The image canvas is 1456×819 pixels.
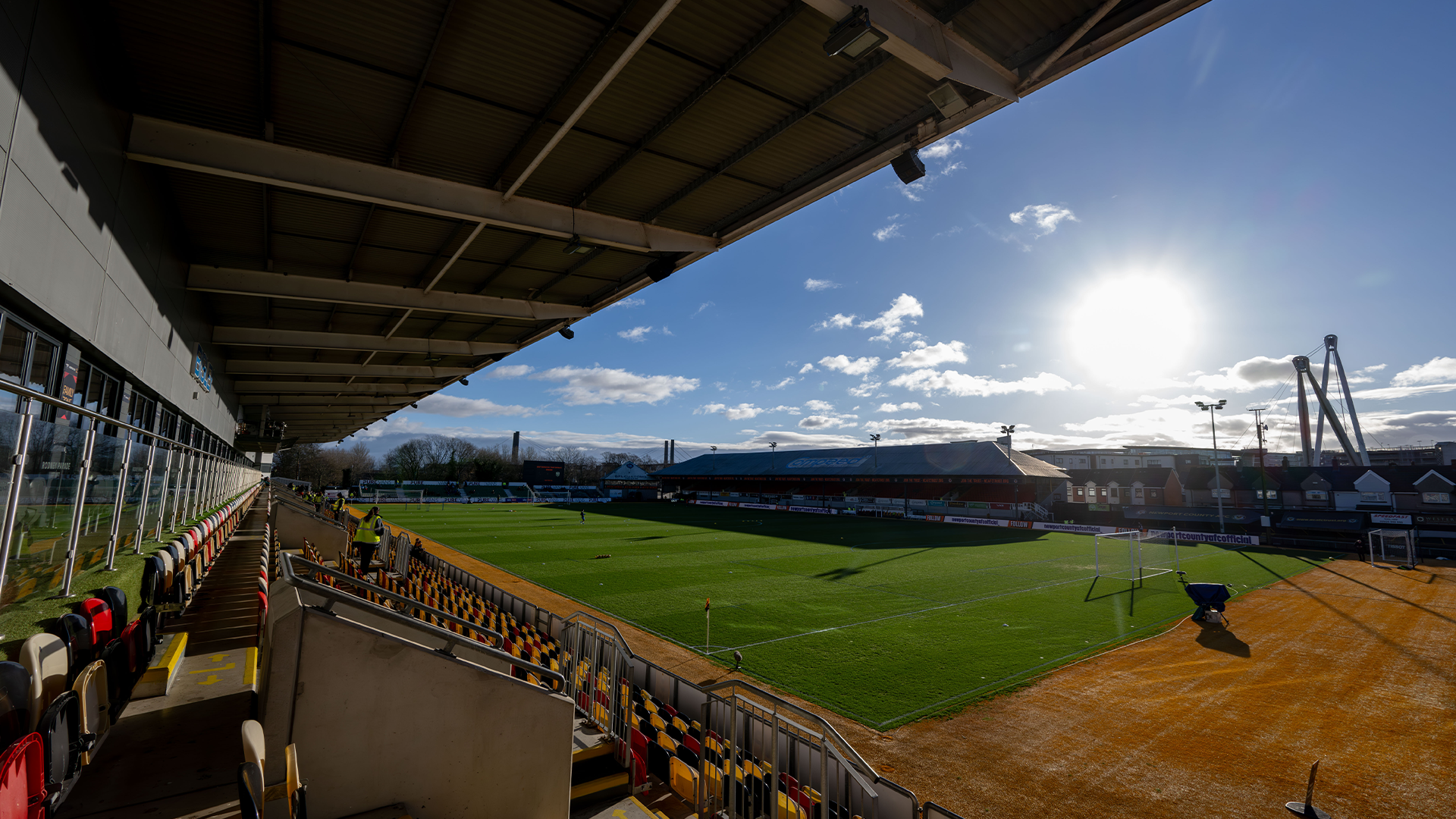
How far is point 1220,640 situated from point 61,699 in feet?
63.5

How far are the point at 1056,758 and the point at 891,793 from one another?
3895mm

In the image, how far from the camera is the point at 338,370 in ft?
72.9

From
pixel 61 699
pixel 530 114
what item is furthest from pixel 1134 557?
pixel 61 699

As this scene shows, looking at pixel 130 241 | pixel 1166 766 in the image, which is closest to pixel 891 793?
pixel 1166 766

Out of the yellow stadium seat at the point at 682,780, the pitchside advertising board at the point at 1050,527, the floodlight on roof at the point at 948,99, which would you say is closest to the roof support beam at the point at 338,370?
the yellow stadium seat at the point at 682,780

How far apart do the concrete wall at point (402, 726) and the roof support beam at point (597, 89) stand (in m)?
6.02

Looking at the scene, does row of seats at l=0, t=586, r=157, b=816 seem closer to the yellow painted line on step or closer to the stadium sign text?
the yellow painted line on step

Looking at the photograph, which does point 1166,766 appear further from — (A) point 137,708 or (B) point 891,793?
(A) point 137,708

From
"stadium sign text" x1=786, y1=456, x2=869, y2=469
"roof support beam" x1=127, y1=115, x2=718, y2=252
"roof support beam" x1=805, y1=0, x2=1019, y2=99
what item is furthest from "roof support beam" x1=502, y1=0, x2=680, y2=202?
"stadium sign text" x1=786, y1=456, x2=869, y2=469

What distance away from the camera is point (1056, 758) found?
8102 mm

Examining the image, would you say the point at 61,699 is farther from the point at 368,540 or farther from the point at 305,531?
the point at 305,531

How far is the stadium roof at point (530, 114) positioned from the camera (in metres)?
6.36

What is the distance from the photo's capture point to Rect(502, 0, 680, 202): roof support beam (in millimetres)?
5977

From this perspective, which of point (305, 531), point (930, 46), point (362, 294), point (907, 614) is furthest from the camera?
point (305, 531)
